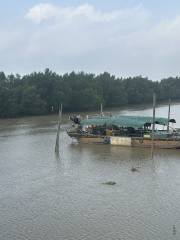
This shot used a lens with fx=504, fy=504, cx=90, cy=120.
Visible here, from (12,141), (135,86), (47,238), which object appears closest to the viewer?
(47,238)

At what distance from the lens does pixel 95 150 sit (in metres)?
44.3

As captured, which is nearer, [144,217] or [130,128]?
[144,217]

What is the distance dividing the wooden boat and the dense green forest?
3248 centimetres

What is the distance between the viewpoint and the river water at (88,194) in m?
22.2

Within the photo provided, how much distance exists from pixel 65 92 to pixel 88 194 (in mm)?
64244

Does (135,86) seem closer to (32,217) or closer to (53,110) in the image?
(53,110)

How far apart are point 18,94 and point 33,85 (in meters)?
6.03

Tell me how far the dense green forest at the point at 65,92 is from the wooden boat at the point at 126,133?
32485mm

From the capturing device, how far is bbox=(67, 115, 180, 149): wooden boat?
44200 mm

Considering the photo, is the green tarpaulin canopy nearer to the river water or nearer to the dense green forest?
the river water

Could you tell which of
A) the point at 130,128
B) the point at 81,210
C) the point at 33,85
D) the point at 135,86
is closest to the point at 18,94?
the point at 33,85

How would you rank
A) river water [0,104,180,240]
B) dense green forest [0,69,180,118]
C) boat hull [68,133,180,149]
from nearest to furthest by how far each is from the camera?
1. river water [0,104,180,240]
2. boat hull [68,133,180,149]
3. dense green forest [0,69,180,118]

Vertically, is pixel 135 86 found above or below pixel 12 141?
above

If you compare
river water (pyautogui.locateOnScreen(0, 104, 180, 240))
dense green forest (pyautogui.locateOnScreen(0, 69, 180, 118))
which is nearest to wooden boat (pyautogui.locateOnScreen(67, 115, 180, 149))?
river water (pyautogui.locateOnScreen(0, 104, 180, 240))
